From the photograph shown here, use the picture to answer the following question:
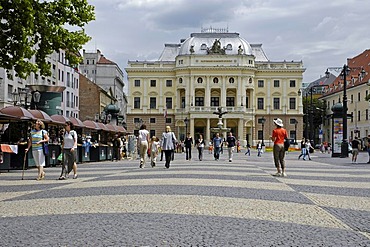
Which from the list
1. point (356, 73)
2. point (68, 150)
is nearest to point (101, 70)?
point (356, 73)

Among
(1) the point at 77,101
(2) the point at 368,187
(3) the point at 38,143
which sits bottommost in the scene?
(2) the point at 368,187

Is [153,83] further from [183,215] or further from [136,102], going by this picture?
[183,215]

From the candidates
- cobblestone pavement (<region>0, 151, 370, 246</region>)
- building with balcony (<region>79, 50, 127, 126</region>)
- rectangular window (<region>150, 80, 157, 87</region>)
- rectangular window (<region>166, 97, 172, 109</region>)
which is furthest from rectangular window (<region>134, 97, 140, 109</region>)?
cobblestone pavement (<region>0, 151, 370, 246</region>)

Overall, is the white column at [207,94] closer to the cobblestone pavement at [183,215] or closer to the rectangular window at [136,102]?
the rectangular window at [136,102]

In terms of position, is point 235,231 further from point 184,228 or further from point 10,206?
point 10,206

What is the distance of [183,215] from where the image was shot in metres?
8.66

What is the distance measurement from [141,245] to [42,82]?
59.0 meters

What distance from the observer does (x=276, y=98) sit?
352 ft

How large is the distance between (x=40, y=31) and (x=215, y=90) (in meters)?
88.7

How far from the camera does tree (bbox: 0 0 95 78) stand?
54.2 ft

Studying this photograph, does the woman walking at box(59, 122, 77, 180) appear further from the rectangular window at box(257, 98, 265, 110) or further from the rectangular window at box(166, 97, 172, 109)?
the rectangular window at box(257, 98, 265, 110)

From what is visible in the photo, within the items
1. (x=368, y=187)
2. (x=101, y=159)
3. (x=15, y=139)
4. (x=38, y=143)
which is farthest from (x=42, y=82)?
(x=368, y=187)

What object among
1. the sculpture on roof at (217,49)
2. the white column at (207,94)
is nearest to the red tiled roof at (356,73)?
the sculpture on roof at (217,49)

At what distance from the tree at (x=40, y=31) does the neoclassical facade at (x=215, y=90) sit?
83.1 metres
